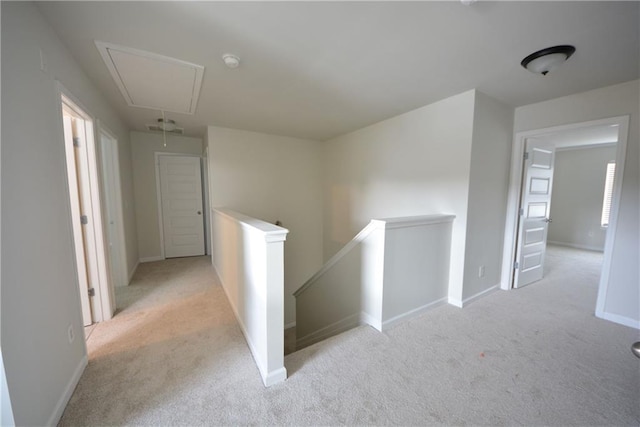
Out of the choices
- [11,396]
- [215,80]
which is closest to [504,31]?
[215,80]

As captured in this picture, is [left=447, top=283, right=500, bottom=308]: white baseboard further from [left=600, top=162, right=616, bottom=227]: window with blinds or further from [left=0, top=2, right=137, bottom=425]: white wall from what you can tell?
[left=600, top=162, right=616, bottom=227]: window with blinds

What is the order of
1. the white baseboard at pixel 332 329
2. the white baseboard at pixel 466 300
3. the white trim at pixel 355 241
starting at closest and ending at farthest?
the white trim at pixel 355 241, the white baseboard at pixel 332 329, the white baseboard at pixel 466 300

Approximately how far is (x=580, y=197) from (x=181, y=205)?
8813 millimetres

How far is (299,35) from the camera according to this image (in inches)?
63.7

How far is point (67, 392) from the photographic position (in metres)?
1.46

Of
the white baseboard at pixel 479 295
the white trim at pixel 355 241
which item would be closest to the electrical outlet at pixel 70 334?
the white trim at pixel 355 241

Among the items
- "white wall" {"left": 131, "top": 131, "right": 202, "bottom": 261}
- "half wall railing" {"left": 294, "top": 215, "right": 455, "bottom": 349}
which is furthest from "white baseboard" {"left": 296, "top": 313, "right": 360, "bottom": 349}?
"white wall" {"left": 131, "top": 131, "right": 202, "bottom": 261}

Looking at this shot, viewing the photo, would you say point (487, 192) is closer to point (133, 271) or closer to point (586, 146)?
point (586, 146)

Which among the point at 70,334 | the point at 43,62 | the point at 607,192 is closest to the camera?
the point at 43,62

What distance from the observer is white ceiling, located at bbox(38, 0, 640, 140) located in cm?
139

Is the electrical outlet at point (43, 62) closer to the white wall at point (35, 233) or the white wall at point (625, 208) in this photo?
the white wall at point (35, 233)

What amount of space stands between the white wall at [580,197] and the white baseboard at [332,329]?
6178 millimetres

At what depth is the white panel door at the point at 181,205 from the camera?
4586 mm

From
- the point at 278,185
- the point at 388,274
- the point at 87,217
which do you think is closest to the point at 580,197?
the point at 388,274
